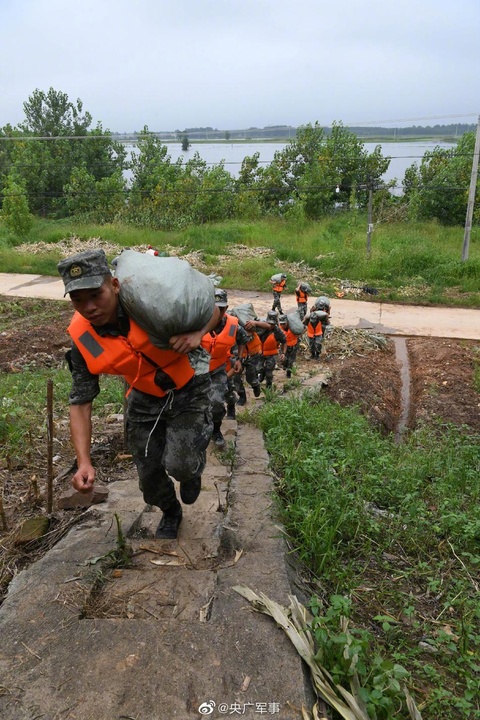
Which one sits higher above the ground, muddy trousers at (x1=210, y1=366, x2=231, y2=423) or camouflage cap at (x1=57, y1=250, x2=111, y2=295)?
camouflage cap at (x1=57, y1=250, x2=111, y2=295)

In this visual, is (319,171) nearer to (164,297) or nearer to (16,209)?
(16,209)

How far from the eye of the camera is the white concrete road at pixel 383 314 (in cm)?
1207

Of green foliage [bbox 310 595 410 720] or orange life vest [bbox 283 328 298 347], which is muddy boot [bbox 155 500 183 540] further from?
orange life vest [bbox 283 328 298 347]

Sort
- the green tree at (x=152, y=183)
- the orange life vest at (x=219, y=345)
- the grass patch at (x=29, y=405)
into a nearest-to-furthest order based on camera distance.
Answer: the grass patch at (x=29, y=405) < the orange life vest at (x=219, y=345) < the green tree at (x=152, y=183)

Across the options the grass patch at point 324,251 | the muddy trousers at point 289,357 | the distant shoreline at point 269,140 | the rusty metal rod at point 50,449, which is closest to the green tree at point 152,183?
the distant shoreline at point 269,140

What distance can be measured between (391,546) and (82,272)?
2.30 m

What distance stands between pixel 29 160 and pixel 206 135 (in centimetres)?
926

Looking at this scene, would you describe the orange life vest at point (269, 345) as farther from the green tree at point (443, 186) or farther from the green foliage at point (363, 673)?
the green tree at point (443, 186)

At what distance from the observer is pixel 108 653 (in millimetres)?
2092

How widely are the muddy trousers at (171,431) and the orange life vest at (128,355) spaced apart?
0.51 ft

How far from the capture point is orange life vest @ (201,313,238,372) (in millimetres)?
→ 4703

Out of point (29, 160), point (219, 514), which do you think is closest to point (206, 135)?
point (29, 160)

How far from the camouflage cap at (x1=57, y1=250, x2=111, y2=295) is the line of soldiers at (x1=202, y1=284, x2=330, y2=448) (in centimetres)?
221

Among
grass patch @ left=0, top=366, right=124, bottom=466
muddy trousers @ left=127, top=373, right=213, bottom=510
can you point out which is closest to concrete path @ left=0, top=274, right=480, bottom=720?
muddy trousers @ left=127, top=373, right=213, bottom=510
